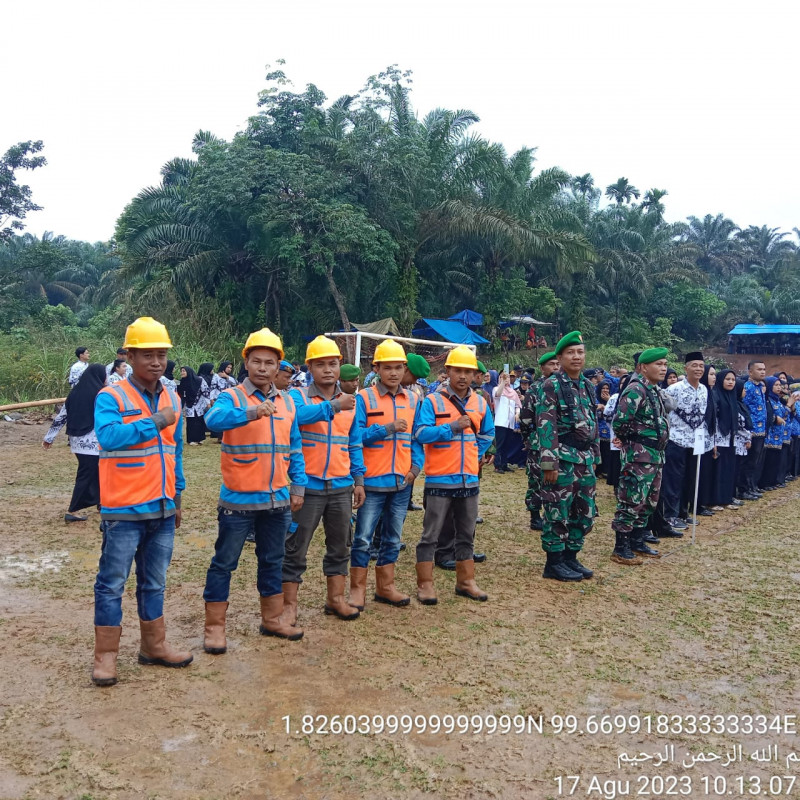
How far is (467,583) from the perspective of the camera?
557cm

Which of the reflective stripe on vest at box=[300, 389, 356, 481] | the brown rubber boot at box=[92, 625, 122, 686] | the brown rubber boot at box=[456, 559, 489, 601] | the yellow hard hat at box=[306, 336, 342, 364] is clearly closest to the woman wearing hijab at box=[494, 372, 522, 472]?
the brown rubber boot at box=[456, 559, 489, 601]

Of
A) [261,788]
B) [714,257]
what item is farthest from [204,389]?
[714,257]

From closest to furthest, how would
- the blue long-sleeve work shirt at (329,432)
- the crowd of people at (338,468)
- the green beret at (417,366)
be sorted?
the crowd of people at (338,468) → the blue long-sleeve work shirt at (329,432) → the green beret at (417,366)

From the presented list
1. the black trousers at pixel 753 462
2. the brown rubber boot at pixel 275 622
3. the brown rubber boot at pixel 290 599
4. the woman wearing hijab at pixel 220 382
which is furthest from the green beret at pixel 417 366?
the woman wearing hijab at pixel 220 382

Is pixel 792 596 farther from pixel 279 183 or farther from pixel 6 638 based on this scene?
pixel 279 183

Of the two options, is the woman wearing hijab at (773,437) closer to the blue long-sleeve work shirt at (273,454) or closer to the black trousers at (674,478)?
the black trousers at (674,478)

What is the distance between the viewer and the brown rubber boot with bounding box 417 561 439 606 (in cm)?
537

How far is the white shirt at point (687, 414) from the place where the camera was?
7898 mm

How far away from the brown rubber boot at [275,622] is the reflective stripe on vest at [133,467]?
1.08m

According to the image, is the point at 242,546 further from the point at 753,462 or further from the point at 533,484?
the point at 753,462

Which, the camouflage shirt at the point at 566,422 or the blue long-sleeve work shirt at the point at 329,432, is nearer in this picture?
the blue long-sleeve work shirt at the point at 329,432

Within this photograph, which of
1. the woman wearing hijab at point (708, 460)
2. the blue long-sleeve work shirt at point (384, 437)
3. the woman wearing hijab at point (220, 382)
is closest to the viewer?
the blue long-sleeve work shirt at point (384, 437)

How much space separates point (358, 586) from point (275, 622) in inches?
30.2

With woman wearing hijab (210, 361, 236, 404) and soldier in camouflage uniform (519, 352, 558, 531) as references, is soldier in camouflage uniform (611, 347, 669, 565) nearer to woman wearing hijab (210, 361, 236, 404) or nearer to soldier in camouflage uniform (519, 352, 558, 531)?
soldier in camouflage uniform (519, 352, 558, 531)
